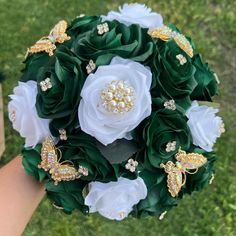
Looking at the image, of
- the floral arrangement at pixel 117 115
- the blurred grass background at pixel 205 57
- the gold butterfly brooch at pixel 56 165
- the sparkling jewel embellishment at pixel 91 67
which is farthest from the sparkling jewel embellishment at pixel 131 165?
the blurred grass background at pixel 205 57

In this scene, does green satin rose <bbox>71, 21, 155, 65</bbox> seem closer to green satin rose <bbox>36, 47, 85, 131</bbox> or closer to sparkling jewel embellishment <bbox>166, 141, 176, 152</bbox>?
green satin rose <bbox>36, 47, 85, 131</bbox>

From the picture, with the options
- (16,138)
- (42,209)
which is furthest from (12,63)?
(42,209)

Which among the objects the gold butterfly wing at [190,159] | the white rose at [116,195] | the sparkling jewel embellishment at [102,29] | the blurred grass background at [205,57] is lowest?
the blurred grass background at [205,57]

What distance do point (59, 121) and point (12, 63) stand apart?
3.95ft

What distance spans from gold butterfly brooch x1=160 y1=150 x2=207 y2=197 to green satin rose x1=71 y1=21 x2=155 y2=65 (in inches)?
10.3

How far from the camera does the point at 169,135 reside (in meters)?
1.15

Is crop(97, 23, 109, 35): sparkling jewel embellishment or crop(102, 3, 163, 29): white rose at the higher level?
crop(97, 23, 109, 35): sparkling jewel embellishment

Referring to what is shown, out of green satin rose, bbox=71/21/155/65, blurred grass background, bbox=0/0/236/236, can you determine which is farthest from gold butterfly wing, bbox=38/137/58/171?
blurred grass background, bbox=0/0/236/236

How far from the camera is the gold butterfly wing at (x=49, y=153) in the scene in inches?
47.6

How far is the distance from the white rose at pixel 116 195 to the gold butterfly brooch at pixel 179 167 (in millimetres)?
69

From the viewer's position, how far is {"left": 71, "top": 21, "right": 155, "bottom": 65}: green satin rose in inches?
44.8

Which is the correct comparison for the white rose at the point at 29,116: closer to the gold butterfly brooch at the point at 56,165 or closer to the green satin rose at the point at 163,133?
the gold butterfly brooch at the point at 56,165

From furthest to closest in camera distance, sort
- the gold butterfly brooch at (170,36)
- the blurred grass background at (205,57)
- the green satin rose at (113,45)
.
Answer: the blurred grass background at (205,57), the gold butterfly brooch at (170,36), the green satin rose at (113,45)

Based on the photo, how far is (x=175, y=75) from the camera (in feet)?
3.81
